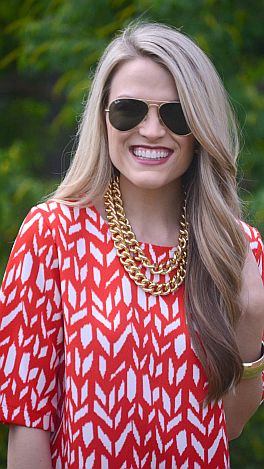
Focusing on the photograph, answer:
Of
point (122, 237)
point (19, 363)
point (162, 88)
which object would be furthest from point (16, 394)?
point (162, 88)

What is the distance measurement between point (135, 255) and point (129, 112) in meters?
0.38

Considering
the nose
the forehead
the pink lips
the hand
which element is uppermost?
the forehead

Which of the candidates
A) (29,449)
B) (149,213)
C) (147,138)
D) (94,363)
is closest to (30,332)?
(94,363)

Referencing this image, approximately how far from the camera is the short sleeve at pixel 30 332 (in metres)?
2.63

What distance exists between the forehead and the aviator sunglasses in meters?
0.02

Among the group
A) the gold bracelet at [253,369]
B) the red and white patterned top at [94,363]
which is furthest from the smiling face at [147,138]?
the gold bracelet at [253,369]

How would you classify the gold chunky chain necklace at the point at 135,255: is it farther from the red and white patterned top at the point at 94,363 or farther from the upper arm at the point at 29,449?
the upper arm at the point at 29,449

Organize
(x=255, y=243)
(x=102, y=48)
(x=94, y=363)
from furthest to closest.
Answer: (x=102, y=48) < (x=255, y=243) < (x=94, y=363)

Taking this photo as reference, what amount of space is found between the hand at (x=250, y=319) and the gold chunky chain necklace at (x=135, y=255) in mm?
181

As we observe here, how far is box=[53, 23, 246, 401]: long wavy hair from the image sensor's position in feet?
8.77

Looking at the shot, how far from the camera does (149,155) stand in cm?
270

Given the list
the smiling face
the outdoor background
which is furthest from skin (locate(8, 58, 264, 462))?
the outdoor background

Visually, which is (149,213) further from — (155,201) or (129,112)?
(129,112)

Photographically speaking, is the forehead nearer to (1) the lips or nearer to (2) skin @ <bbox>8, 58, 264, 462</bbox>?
(2) skin @ <bbox>8, 58, 264, 462</bbox>
